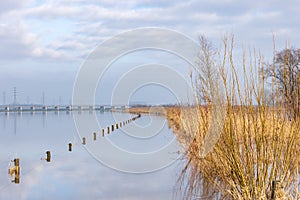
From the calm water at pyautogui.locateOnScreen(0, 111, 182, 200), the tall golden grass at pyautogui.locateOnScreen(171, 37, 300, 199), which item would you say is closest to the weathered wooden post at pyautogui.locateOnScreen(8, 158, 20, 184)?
the calm water at pyautogui.locateOnScreen(0, 111, 182, 200)

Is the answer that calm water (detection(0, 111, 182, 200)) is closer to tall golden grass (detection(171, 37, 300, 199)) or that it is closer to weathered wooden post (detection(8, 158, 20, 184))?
weathered wooden post (detection(8, 158, 20, 184))

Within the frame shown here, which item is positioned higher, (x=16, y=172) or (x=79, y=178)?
(x=16, y=172)

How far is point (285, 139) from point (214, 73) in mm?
1421

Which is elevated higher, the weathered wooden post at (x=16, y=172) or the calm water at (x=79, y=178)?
the weathered wooden post at (x=16, y=172)

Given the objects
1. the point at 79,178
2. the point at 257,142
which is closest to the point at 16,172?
the point at 79,178

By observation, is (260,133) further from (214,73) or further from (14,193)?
(14,193)

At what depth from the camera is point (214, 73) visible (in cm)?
688

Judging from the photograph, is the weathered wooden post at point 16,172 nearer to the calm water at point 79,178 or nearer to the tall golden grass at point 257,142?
the calm water at point 79,178

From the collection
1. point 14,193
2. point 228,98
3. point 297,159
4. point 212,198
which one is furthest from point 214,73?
point 14,193

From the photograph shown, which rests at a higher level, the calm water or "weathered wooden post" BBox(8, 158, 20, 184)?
"weathered wooden post" BBox(8, 158, 20, 184)

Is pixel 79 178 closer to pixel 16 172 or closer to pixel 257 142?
pixel 16 172

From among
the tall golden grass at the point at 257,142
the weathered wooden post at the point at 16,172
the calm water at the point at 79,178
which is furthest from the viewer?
the weathered wooden post at the point at 16,172

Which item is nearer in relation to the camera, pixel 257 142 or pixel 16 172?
pixel 257 142

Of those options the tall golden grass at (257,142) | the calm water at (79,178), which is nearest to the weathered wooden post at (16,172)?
the calm water at (79,178)
